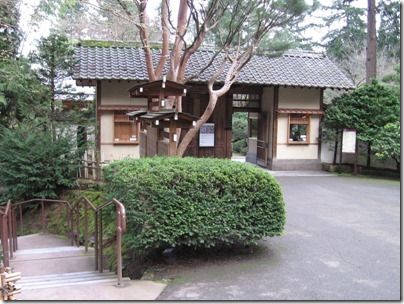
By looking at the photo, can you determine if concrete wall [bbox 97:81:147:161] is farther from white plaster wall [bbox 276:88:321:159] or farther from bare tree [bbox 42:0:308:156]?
white plaster wall [bbox 276:88:321:159]

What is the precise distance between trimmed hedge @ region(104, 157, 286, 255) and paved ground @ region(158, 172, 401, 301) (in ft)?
1.35

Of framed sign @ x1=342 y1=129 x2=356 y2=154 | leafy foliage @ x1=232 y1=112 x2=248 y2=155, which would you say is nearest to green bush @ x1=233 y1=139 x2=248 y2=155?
leafy foliage @ x1=232 y1=112 x2=248 y2=155

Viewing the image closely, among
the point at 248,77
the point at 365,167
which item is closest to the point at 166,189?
A: the point at 248,77

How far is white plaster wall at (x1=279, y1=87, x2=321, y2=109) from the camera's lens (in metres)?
14.8

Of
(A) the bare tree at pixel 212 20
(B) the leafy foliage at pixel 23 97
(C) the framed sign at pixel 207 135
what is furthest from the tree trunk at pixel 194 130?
(C) the framed sign at pixel 207 135

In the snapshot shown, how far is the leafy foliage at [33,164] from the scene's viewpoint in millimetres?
10234

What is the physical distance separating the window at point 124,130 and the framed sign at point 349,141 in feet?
23.9

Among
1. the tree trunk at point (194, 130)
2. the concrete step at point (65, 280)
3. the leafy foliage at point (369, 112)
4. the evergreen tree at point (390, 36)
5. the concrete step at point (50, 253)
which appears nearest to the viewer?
the concrete step at point (65, 280)

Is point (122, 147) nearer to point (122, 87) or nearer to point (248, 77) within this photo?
point (122, 87)

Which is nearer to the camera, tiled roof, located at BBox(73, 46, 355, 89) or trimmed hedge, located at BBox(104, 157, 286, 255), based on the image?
trimmed hedge, located at BBox(104, 157, 286, 255)

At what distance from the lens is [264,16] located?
32.4 ft

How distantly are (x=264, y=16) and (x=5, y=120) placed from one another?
8.14 meters

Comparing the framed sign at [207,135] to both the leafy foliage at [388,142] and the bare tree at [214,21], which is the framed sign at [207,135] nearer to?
the bare tree at [214,21]

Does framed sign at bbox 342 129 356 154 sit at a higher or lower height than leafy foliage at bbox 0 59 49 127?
lower
